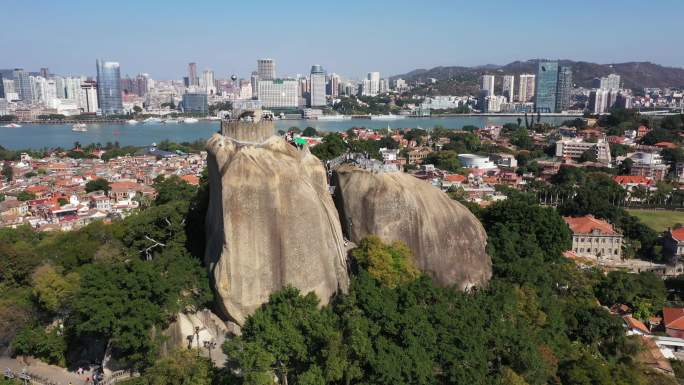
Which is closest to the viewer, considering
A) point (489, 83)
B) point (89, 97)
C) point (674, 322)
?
point (674, 322)

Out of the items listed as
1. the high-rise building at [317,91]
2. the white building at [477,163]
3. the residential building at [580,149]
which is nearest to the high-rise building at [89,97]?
the high-rise building at [317,91]

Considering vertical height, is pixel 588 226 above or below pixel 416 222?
below

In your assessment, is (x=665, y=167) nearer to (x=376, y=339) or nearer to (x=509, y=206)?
(x=509, y=206)

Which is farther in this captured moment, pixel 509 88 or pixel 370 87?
pixel 370 87

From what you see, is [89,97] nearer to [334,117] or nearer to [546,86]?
[334,117]

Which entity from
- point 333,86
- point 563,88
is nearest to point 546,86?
point 563,88
